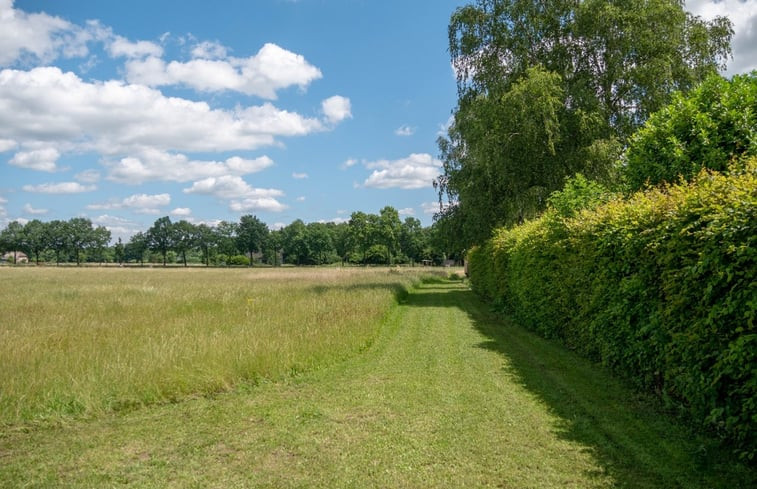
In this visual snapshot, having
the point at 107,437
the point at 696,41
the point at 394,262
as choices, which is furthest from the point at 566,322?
the point at 394,262

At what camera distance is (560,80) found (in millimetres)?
18281

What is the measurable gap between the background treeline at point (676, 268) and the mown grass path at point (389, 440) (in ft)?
1.77

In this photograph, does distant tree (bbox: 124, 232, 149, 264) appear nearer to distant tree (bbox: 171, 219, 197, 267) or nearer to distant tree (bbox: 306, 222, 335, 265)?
distant tree (bbox: 171, 219, 197, 267)

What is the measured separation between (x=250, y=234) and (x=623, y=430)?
111m

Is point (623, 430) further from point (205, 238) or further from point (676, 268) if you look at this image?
point (205, 238)

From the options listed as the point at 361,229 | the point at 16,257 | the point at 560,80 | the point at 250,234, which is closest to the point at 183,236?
the point at 250,234

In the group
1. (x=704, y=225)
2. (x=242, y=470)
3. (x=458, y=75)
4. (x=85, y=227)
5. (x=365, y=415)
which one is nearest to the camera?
(x=242, y=470)

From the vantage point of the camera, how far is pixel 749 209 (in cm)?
384

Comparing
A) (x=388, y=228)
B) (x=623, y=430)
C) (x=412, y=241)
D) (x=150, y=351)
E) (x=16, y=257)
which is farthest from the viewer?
(x=16, y=257)

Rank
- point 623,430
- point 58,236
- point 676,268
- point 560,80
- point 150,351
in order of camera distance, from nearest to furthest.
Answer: point 623,430 → point 676,268 → point 150,351 → point 560,80 → point 58,236

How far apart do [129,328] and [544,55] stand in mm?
19371

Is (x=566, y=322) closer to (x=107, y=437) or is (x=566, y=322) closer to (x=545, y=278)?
(x=545, y=278)

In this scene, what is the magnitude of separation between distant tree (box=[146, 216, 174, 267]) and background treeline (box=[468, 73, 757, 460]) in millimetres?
114451

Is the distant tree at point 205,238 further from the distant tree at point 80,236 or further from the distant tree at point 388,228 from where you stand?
the distant tree at point 388,228
